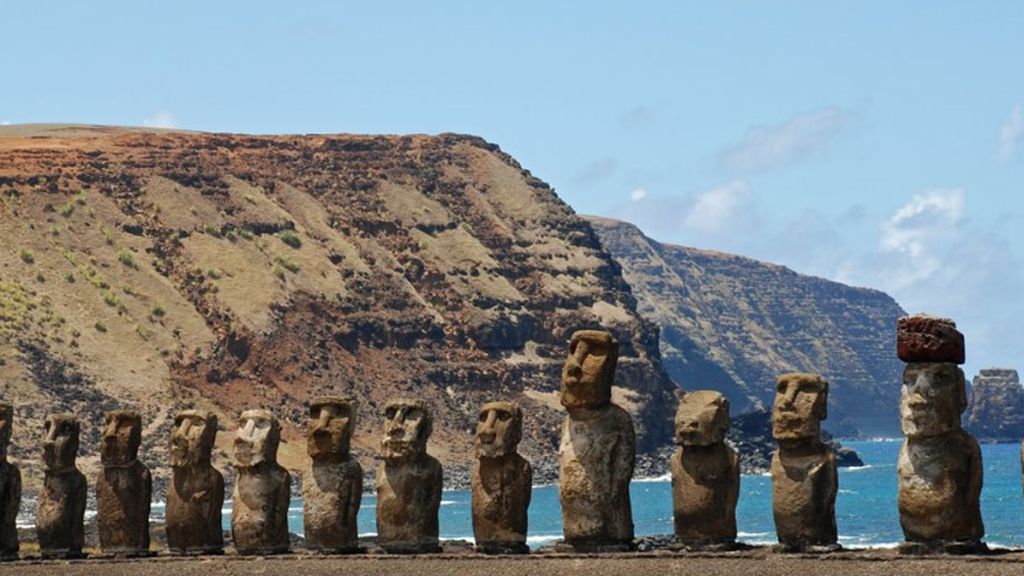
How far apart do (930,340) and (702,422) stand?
124 inches

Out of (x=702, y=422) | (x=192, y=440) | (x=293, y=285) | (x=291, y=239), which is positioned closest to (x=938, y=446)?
(x=702, y=422)

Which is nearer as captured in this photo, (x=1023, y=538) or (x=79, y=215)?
(x=1023, y=538)

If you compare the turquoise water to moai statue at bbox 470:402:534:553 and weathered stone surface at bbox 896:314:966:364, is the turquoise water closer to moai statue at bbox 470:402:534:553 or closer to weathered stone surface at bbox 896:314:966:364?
moai statue at bbox 470:402:534:553

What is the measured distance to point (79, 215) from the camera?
129 metres

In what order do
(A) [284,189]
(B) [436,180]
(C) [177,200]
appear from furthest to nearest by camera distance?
(B) [436,180] → (A) [284,189] → (C) [177,200]

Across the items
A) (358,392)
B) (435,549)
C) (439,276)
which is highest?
(439,276)

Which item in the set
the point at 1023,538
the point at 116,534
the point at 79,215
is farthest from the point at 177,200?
the point at 116,534

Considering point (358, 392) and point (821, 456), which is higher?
point (358, 392)

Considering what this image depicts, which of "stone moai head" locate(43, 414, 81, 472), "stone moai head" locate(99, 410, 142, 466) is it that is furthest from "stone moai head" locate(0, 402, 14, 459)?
"stone moai head" locate(99, 410, 142, 466)

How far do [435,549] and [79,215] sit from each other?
10438 cm

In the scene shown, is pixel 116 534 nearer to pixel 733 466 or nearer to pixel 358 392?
pixel 733 466

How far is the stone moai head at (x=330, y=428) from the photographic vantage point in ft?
93.9

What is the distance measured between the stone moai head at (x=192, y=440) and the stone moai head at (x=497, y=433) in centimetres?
437

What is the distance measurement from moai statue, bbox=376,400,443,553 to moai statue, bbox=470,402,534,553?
0.84m
